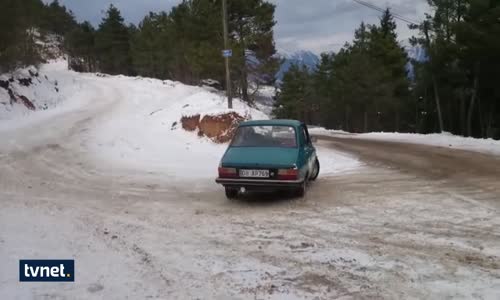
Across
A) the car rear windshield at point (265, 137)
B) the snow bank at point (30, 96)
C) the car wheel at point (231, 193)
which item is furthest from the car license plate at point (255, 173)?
the snow bank at point (30, 96)

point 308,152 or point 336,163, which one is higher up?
point 308,152

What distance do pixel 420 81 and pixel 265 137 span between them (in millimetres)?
38000

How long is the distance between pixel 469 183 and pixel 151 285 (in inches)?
309

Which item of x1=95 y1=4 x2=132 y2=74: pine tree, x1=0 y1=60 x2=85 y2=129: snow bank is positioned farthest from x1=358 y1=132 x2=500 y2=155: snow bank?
x1=95 y1=4 x2=132 y2=74: pine tree

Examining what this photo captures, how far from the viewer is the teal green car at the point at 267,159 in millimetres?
8000

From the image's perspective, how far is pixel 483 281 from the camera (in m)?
4.46

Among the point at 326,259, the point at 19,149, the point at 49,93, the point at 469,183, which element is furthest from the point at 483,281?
the point at 49,93

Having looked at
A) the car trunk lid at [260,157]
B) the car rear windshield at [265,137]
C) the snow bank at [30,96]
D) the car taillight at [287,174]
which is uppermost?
the snow bank at [30,96]

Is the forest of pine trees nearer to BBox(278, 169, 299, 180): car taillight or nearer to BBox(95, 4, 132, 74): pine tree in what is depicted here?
BBox(95, 4, 132, 74): pine tree

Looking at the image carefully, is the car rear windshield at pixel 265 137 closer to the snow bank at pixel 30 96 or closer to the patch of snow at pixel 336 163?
the patch of snow at pixel 336 163

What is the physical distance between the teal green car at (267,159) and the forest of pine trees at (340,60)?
19947mm

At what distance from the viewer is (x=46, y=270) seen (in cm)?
469

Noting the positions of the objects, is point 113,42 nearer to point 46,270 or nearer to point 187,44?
point 187,44

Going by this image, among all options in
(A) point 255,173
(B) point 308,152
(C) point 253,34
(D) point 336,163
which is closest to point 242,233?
(A) point 255,173
